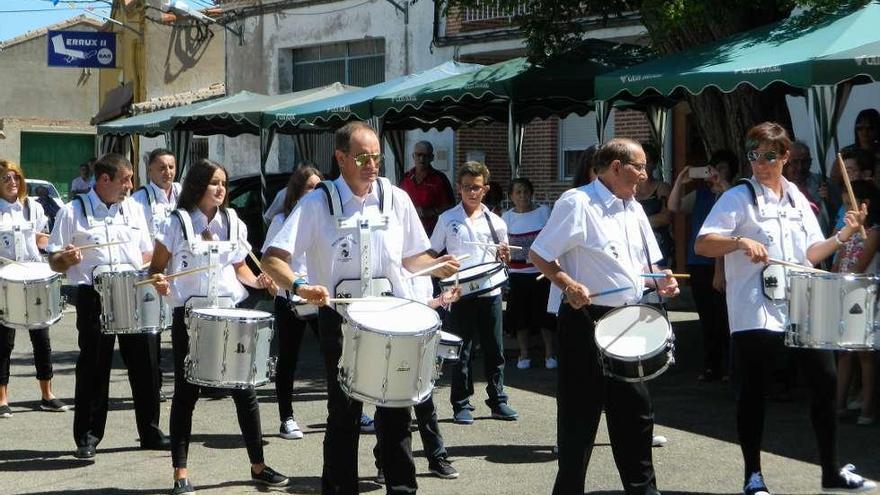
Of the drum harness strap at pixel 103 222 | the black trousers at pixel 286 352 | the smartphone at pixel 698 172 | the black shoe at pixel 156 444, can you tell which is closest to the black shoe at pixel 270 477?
the black shoe at pixel 156 444

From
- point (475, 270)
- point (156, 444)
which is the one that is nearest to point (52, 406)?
point (156, 444)

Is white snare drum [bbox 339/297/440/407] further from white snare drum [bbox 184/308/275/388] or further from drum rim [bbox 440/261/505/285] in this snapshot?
drum rim [bbox 440/261/505/285]

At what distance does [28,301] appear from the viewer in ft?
33.6

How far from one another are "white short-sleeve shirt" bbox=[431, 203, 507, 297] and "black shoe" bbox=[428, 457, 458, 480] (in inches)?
78.8

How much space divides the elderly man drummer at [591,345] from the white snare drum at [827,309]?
0.89m

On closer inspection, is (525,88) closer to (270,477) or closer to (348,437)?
(270,477)

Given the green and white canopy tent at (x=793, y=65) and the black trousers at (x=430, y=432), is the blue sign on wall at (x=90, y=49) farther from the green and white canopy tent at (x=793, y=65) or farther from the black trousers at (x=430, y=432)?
the black trousers at (x=430, y=432)

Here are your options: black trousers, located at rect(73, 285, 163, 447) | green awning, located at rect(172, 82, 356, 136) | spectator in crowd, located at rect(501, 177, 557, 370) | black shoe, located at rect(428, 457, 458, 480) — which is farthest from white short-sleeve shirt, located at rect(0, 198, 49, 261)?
green awning, located at rect(172, 82, 356, 136)

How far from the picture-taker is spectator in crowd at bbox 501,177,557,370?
13242mm

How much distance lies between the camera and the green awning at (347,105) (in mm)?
16938

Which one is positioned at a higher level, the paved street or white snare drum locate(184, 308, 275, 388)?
white snare drum locate(184, 308, 275, 388)

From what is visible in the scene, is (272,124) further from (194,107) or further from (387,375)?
Answer: (387,375)

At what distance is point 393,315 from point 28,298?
16.1ft

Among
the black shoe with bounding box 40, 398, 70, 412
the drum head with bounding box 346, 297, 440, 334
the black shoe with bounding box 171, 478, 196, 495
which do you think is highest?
the drum head with bounding box 346, 297, 440, 334
